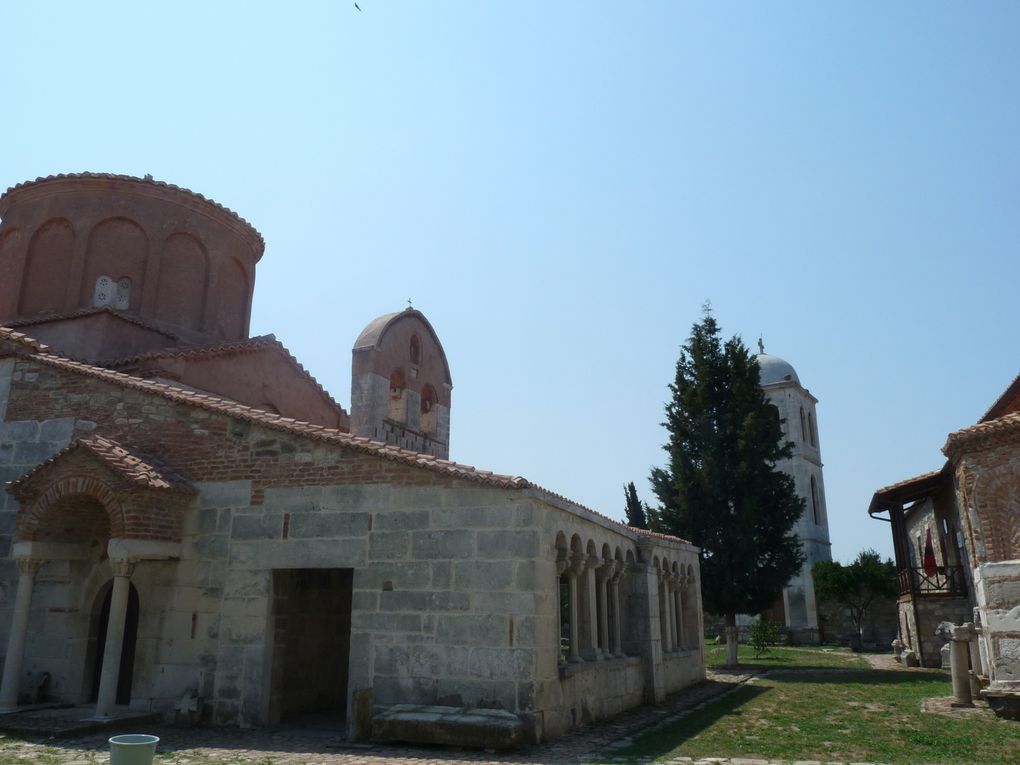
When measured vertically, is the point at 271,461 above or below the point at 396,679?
above

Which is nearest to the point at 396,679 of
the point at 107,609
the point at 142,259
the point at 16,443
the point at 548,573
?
the point at 548,573

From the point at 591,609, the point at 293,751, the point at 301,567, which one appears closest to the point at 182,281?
the point at 301,567

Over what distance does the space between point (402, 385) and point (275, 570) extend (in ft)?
21.0

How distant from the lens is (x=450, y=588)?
845 cm

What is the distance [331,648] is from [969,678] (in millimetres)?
9391

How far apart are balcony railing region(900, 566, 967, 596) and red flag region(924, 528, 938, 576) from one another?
0.05m

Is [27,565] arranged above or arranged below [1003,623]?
above

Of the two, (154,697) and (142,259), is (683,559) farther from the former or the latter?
(142,259)

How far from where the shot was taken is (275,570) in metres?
9.41

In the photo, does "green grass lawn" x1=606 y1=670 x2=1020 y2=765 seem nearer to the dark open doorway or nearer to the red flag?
the dark open doorway

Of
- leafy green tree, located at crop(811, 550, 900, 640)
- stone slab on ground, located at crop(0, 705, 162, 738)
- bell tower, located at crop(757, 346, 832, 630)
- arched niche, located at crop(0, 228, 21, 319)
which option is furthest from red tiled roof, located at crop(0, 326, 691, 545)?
bell tower, located at crop(757, 346, 832, 630)

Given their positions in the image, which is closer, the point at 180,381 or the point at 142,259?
the point at 180,381

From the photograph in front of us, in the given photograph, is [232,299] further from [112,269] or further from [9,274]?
[9,274]

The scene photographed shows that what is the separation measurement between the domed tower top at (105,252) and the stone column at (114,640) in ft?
24.2
